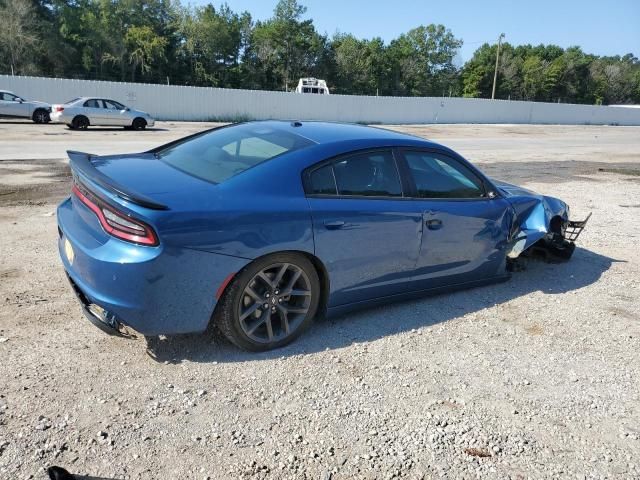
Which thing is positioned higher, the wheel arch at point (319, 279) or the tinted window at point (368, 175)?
the tinted window at point (368, 175)

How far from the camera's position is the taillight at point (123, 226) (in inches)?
115

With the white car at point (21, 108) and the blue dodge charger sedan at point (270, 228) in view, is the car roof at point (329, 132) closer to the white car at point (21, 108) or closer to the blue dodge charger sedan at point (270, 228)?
the blue dodge charger sedan at point (270, 228)

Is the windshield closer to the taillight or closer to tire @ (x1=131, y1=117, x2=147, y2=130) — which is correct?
the taillight

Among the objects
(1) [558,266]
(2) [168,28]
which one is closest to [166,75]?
(2) [168,28]

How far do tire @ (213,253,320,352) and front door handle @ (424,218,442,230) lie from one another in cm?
106

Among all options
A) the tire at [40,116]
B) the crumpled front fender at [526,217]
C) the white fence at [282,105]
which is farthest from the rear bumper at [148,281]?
the white fence at [282,105]

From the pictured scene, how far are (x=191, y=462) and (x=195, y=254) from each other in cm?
113

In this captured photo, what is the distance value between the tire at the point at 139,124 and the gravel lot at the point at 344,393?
58.6ft

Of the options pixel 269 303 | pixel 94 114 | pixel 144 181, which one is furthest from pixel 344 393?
pixel 94 114

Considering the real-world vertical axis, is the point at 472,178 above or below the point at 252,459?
above

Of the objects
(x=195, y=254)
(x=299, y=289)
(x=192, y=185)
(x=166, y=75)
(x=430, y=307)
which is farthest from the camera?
(x=166, y=75)

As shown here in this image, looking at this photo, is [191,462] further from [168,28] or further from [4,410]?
[168,28]

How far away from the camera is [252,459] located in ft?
8.34

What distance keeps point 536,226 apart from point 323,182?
2.55 meters
